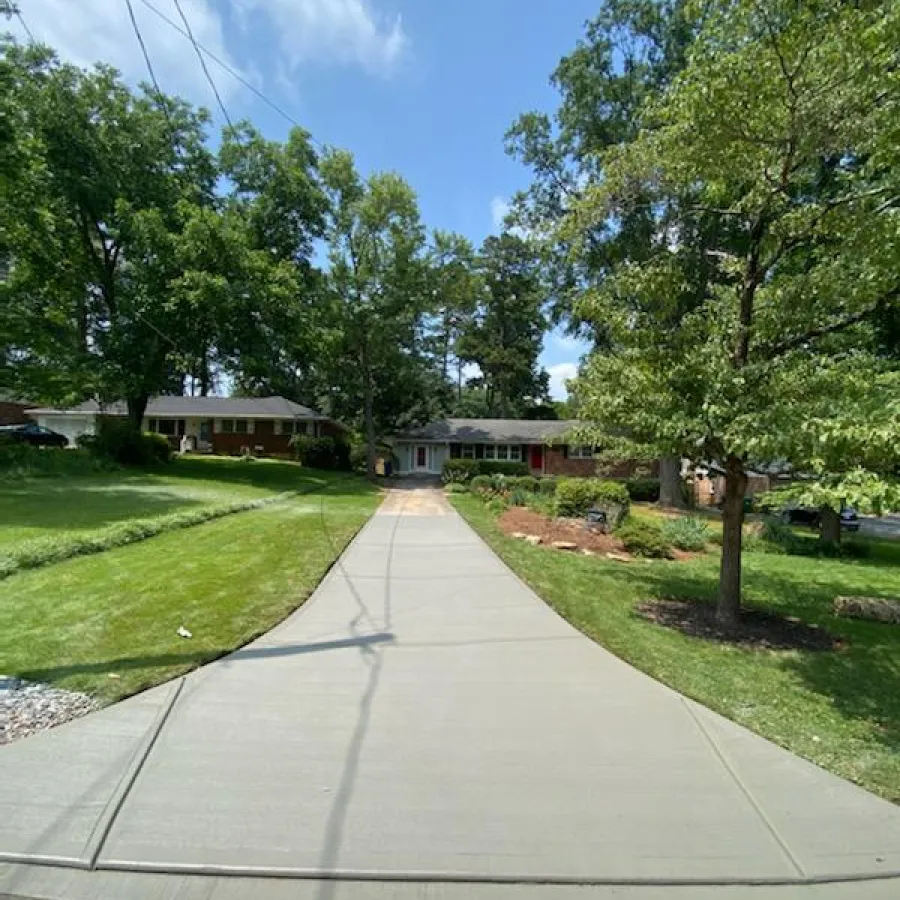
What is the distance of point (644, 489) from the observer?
30.2 metres

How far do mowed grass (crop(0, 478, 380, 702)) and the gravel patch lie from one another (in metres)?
0.11

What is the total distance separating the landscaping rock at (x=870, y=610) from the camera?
8.02m

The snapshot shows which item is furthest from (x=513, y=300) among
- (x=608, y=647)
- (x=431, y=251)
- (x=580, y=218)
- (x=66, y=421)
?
(x=608, y=647)

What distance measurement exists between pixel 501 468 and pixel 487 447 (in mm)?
4991

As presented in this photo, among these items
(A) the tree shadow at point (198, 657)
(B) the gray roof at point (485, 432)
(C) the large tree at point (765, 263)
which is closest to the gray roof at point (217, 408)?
(B) the gray roof at point (485, 432)

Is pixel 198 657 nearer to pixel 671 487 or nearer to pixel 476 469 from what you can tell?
pixel 671 487

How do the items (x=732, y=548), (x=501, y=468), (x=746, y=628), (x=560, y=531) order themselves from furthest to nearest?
(x=501, y=468)
(x=560, y=531)
(x=732, y=548)
(x=746, y=628)

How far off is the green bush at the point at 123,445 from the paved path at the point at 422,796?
76.4 feet

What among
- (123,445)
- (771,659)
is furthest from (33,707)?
(123,445)

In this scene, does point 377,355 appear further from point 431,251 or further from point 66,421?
point 66,421

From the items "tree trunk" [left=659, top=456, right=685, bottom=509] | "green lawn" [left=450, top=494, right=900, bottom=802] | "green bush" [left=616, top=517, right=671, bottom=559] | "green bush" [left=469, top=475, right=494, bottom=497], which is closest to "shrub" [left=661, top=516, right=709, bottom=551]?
"green bush" [left=616, top=517, right=671, bottom=559]

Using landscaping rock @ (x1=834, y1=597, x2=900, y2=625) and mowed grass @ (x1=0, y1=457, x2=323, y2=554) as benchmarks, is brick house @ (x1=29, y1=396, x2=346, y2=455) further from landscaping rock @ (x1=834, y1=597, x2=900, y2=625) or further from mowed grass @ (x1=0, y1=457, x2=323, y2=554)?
landscaping rock @ (x1=834, y1=597, x2=900, y2=625)

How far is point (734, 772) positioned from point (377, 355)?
102ft

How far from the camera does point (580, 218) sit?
8664mm
